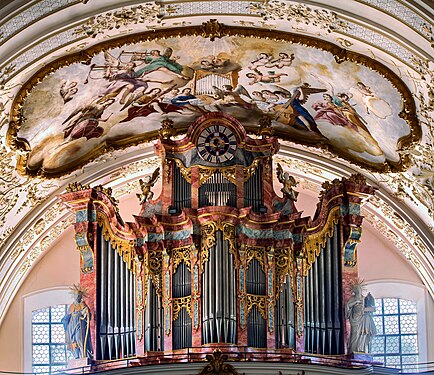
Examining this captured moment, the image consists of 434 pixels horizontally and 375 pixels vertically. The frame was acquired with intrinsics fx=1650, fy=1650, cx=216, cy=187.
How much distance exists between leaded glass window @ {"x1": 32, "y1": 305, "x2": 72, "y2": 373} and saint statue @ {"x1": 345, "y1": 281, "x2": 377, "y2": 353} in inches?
307

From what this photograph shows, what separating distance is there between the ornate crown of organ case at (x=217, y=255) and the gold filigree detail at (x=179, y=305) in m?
0.02

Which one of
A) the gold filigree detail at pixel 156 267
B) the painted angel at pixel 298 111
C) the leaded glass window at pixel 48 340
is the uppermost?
the painted angel at pixel 298 111

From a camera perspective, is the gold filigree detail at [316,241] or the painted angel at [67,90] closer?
the painted angel at [67,90]

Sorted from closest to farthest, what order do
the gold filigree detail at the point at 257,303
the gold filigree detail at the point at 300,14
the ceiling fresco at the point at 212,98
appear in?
the gold filigree detail at the point at 300,14, the ceiling fresco at the point at 212,98, the gold filigree detail at the point at 257,303

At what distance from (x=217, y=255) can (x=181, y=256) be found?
0.73 metres

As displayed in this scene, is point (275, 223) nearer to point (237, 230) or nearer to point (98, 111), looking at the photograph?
point (237, 230)

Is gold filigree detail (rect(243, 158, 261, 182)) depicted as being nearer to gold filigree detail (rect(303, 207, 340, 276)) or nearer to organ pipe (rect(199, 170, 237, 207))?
organ pipe (rect(199, 170, 237, 207))

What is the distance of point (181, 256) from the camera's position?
104ft

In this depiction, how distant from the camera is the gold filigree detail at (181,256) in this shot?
31.5 meters

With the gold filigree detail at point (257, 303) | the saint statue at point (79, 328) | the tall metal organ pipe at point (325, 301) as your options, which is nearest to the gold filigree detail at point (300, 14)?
the tall metal organ pipe at point (325, 301)

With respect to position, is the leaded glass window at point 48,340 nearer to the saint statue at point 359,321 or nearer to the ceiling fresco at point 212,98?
the ceiling fresco at point 212,98

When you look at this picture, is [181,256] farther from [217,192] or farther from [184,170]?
[184,170]

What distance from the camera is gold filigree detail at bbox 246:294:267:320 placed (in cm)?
3106

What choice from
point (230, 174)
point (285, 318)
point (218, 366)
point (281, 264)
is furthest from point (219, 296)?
point (230, 174)
